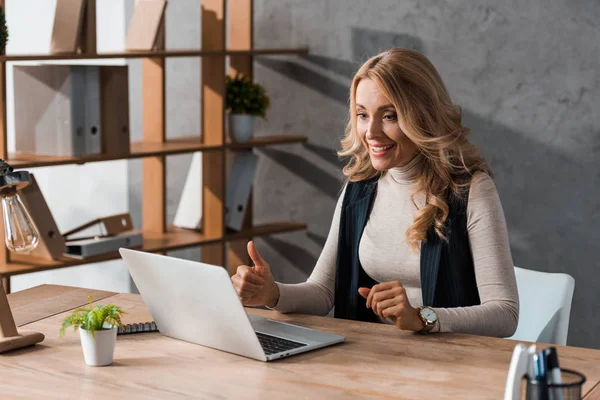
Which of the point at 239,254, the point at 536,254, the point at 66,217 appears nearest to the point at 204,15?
the point at 239,254

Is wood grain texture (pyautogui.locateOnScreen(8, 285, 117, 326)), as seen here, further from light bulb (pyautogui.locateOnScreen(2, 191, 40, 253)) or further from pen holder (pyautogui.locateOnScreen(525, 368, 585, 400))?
pen holder (pyautogui.locateOnScreen(525, 368, 585, 400))

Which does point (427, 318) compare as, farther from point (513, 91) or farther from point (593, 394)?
point (513, 91)

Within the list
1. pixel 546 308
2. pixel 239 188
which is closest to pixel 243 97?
pixel 239 188

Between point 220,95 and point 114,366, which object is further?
point 220,95

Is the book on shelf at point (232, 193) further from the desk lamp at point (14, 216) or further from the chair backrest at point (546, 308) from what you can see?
the desk lamp at point (14, 216)

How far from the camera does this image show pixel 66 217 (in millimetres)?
4695

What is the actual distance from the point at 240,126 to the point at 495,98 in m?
1.14

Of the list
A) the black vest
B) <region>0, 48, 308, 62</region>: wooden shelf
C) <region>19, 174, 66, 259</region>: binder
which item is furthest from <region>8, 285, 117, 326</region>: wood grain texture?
<region>0, 48, 308, 62</region>: wooden shelf

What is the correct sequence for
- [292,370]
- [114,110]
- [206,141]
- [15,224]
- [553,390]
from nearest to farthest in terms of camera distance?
[553,390] → [292,370] → [15,224] → [114,110] → [206,141]

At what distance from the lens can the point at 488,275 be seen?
213cm

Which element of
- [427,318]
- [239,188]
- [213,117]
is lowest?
[427,318]

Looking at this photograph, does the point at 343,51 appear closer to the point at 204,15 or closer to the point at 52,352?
Answer: the point at 204,15

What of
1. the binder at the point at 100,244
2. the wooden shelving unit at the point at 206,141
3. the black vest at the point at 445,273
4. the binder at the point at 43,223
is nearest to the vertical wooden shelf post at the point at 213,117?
the wooden shelving unit at the point at 206,141

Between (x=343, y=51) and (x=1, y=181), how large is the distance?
8.32ft
